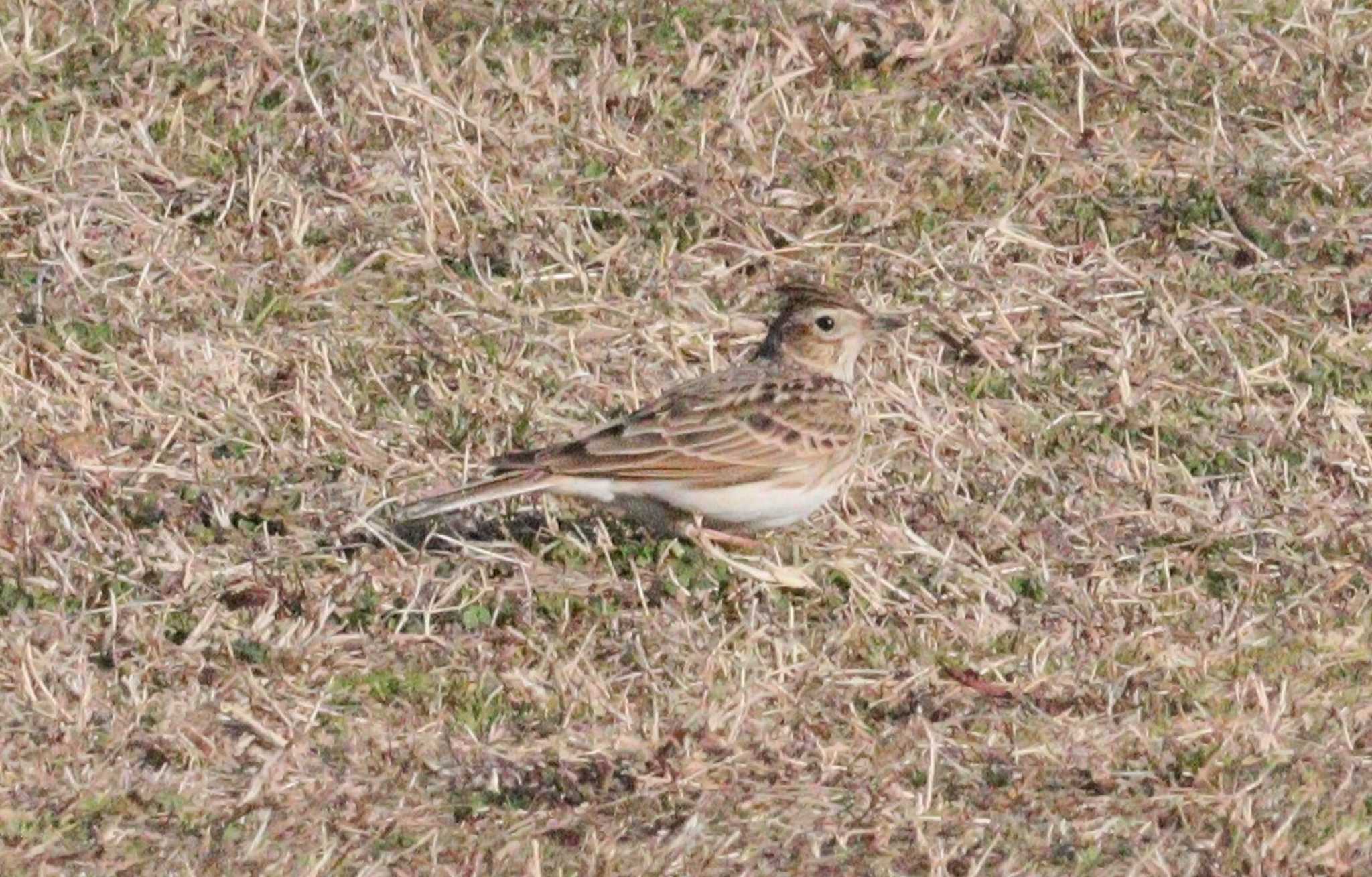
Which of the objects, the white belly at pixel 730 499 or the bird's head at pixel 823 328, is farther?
the bird's head at pixel 823 328

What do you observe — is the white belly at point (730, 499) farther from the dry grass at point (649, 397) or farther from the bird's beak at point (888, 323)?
the bird's beak at point (888, 323)

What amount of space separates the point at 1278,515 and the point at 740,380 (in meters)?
1.77

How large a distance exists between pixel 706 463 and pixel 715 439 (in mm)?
123

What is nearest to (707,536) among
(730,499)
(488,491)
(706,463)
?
(730,499)

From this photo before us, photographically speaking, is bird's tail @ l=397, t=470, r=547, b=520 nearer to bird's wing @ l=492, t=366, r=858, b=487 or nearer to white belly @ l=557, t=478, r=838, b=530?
bird's wing @ l=492, t=366, r=858, b=487

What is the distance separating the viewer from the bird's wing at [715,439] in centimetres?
845

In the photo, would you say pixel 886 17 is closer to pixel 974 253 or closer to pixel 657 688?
pixel 974 253

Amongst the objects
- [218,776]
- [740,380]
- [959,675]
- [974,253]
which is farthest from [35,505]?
[974,253]

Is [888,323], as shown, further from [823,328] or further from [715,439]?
[715,439]

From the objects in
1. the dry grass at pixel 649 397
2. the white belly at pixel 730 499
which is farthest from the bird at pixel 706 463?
the dry grass at pixel 649 397

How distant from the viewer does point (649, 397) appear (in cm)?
961

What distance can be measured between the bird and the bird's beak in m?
0.36

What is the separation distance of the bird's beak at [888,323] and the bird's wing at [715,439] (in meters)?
0.35

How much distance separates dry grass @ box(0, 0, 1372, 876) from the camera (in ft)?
23.2
